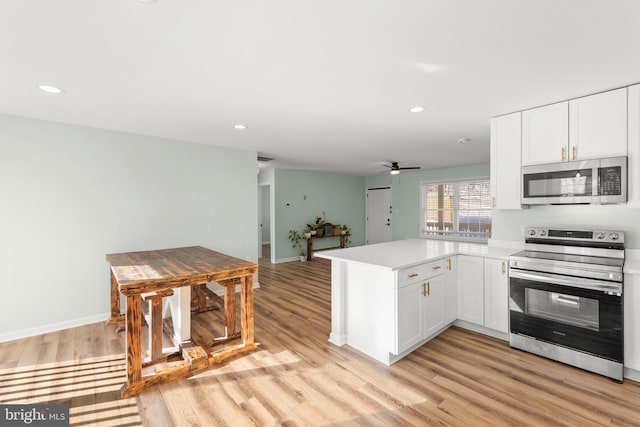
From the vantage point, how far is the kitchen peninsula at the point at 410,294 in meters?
2.48

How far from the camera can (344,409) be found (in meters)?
1.93

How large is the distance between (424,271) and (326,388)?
133 cm

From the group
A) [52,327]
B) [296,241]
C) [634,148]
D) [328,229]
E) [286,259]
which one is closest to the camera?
[634,148]

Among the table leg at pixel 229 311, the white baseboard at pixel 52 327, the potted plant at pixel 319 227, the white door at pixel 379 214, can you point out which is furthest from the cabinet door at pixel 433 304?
the white door at pixel 379 214

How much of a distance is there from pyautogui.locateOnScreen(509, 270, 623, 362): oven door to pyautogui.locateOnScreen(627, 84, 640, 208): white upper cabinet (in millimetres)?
770

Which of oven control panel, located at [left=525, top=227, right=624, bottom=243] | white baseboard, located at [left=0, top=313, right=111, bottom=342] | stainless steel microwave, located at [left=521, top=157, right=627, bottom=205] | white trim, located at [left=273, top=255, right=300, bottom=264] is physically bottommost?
white baseboard, located at [left=0, top=313, right=111, bottom=342]

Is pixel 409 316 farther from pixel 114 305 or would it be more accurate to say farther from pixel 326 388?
pixel 114 305

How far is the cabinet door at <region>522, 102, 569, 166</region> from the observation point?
2.70m

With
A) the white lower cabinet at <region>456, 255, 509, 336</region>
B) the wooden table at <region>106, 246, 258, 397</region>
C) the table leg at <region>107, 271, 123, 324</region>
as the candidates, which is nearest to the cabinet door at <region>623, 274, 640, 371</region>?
the white lower cabinet at <region>456, 255, 509, 336</region>

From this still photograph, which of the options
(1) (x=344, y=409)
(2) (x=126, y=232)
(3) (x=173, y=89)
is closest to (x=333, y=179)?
(2) (x=126, y=232)

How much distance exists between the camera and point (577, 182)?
102 inches

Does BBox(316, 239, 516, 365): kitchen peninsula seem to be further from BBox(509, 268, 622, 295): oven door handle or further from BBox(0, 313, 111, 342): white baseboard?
BBox(0, 313, 111, 342): white baseboard

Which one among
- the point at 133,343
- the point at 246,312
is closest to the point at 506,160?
the point at 246,312

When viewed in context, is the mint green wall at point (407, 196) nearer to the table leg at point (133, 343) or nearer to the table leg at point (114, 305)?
the table leg at point (114, 305)
